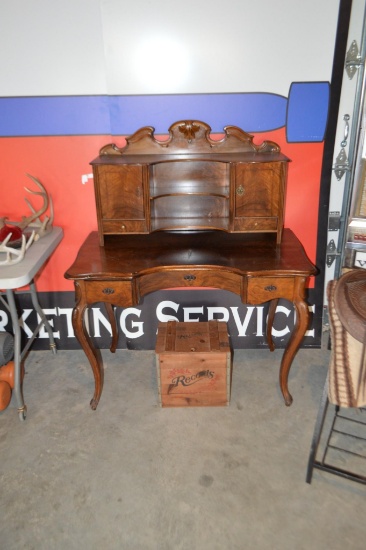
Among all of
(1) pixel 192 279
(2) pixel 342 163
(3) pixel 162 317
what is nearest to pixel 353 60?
(2) pixel 342 163

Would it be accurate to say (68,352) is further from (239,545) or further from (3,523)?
(239,545)

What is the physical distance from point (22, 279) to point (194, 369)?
3.81 feet

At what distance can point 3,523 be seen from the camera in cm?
222

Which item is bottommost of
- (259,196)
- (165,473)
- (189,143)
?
(165,473)

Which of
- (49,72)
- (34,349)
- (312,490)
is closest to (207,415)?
(312,490)

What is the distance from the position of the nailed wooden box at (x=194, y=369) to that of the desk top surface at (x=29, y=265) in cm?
89

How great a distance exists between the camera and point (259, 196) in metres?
2.86

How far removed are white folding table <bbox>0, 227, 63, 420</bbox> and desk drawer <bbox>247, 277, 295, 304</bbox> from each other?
1241 mm

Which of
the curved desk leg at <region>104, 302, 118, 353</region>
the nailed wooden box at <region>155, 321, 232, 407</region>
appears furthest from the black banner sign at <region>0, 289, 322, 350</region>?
the nailed wooden box at <region>155, 321, 232, 407</region>

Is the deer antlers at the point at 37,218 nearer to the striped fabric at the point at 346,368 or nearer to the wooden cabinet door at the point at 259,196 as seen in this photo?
the wooden cabinet door at the point at 259,196

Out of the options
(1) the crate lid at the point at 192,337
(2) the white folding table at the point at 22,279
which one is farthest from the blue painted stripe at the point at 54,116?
(1) the crate lid at the point at 192,337

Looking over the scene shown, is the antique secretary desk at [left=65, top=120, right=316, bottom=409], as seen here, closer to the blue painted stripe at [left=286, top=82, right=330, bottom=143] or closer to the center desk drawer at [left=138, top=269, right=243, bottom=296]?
the center desk drawer at [left=138, top=269, right=243, bottom=296]

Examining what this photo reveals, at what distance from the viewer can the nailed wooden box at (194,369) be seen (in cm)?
284

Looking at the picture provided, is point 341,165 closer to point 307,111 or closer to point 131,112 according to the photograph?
point 307,111
